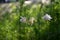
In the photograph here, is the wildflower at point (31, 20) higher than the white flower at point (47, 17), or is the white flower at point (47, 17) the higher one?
the white flower at point (47, 17)

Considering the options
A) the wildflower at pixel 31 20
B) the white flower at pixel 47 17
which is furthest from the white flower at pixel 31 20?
the white flower at pixel 47 17

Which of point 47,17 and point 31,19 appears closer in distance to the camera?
point 47,17

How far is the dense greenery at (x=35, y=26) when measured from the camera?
10.9ft

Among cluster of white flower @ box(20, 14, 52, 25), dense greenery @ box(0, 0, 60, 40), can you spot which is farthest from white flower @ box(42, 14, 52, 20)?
dense greenery @ box(0, 0, 60, 40)

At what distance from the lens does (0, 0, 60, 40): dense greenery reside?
10.9 feet

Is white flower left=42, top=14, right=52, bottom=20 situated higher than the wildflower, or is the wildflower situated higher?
white flower left=42, top=14, right=52, bottom=20

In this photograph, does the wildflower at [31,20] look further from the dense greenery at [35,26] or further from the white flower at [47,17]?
the white flower at [47,17]

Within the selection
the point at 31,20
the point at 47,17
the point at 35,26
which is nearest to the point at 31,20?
the point at 31,20

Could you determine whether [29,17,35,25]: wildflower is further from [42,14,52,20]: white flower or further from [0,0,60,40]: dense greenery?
[42,14,52,20]: white flower

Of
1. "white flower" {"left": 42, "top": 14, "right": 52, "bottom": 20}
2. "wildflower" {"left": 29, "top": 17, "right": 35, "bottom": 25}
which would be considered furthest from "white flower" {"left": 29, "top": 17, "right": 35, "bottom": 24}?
"white flower" {"left": 42, "top": 14, "right": 52, "bottom": 20}

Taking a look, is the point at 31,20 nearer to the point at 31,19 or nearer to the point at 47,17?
the point at 31,19

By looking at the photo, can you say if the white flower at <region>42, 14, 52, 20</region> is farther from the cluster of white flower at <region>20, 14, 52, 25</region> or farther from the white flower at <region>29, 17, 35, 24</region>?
the white flower at <region>29, 17, 35, 24</region>

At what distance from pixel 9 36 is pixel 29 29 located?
1.03 ft

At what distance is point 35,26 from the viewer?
341 centimetres
